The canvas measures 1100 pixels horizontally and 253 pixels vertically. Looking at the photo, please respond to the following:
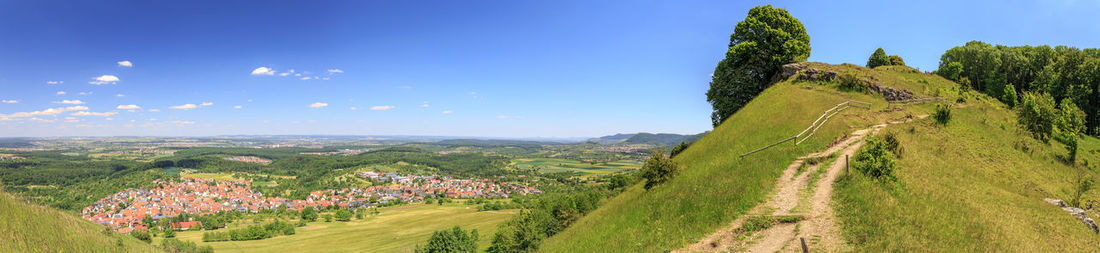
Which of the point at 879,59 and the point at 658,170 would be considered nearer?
the point at 658,170

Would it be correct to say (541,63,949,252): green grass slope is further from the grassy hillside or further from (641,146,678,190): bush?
the grassy hillside

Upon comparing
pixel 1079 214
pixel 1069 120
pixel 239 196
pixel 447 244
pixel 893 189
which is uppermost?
pixel 1069 120

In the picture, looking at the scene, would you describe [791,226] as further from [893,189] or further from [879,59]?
[879,59]

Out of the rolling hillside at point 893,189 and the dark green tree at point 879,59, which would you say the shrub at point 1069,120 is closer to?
the rolling hillside at point 893,189

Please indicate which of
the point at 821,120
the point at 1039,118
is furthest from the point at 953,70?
the point at 821,120

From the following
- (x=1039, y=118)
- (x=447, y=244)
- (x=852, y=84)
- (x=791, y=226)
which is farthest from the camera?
(x=447, y=244)

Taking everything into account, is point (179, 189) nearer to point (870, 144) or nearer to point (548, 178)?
point (548, 178)
